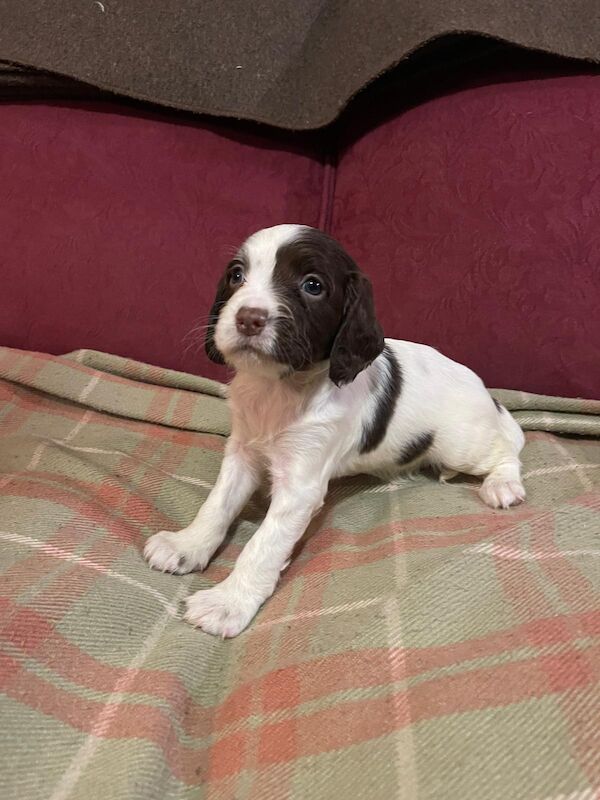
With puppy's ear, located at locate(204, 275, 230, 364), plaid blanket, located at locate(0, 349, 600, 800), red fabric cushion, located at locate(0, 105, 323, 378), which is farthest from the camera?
red fabric cushion, located at locate(0, 105, 323, 378)

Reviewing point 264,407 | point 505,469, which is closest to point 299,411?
point 264,407

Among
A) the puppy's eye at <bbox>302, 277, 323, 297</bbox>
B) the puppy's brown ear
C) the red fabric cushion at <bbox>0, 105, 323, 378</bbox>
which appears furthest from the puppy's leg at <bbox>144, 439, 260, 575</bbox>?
the red fabric cushion at <bbox>0, 105, 323, 378</bbox>

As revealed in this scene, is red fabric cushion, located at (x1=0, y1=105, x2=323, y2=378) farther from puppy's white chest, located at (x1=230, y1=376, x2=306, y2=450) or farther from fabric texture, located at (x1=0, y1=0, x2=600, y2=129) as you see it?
puppy's white chest, located at (x1=230, y1=376, x2=306, y2=450)

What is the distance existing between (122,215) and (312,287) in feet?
4.99

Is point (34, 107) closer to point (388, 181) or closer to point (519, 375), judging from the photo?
point (388, 181)

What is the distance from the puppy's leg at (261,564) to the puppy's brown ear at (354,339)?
0.33 meters

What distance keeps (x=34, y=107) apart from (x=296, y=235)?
1.88m

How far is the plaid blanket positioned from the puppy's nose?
71 cm

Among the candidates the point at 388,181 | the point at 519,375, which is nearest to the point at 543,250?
the point at 519,375

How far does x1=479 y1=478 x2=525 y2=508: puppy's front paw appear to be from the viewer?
85.4 inches

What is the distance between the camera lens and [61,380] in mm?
2686

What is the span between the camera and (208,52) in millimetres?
2861

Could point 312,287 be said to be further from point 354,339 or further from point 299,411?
point 299,411

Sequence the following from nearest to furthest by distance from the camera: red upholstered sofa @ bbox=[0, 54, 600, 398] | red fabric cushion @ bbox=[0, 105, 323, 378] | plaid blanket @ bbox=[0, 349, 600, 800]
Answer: plaid blanket @ bbox=[0, 349, 600, 800], red upholstered sofa @ bbox=[0, 54, 600, 398], red fabric cushion @ bbox=[0, 105, 323, 378]
